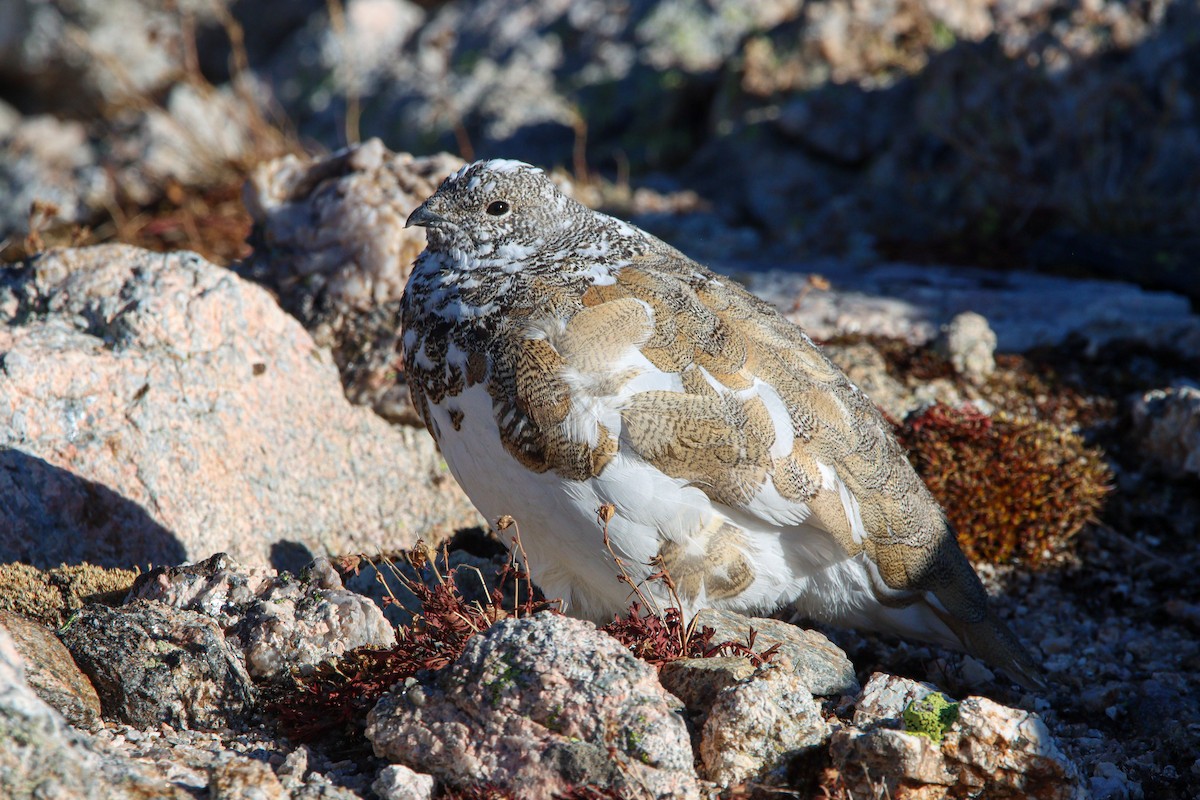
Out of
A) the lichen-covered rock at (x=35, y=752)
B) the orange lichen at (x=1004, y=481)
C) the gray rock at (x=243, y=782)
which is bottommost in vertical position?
the orange lichen at (x=1004, y=481)

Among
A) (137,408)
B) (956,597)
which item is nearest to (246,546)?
(137,408)

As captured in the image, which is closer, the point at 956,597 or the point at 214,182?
the point at 956,597

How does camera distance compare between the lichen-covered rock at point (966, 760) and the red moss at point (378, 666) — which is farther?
the red moss at point (378, 666)

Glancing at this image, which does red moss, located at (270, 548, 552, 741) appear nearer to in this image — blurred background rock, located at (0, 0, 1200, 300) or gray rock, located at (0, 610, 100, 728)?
gray rock, located at (0, 610, 100, 728)

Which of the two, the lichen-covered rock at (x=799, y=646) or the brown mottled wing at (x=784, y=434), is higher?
the brown mottled wing at (x=784, y=434)

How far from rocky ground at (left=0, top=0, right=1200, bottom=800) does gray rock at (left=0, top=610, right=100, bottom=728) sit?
0.05ft

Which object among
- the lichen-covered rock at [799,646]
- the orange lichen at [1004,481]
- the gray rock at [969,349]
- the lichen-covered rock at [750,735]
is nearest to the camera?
the lichen-covered rock at [750,735]

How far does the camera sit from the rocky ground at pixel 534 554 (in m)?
3.11

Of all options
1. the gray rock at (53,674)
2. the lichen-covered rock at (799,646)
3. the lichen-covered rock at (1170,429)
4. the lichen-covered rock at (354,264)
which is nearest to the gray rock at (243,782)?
the gray rock at (53,674)

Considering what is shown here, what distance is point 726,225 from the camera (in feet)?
27.2

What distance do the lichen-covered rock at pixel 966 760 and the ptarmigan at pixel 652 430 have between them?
2.81 ft

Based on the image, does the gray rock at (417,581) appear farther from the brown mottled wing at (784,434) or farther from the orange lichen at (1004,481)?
the orange lichen at (1004,481)

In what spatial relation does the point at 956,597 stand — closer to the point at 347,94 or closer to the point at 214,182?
the point at 214,182

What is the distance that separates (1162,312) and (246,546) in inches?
207
